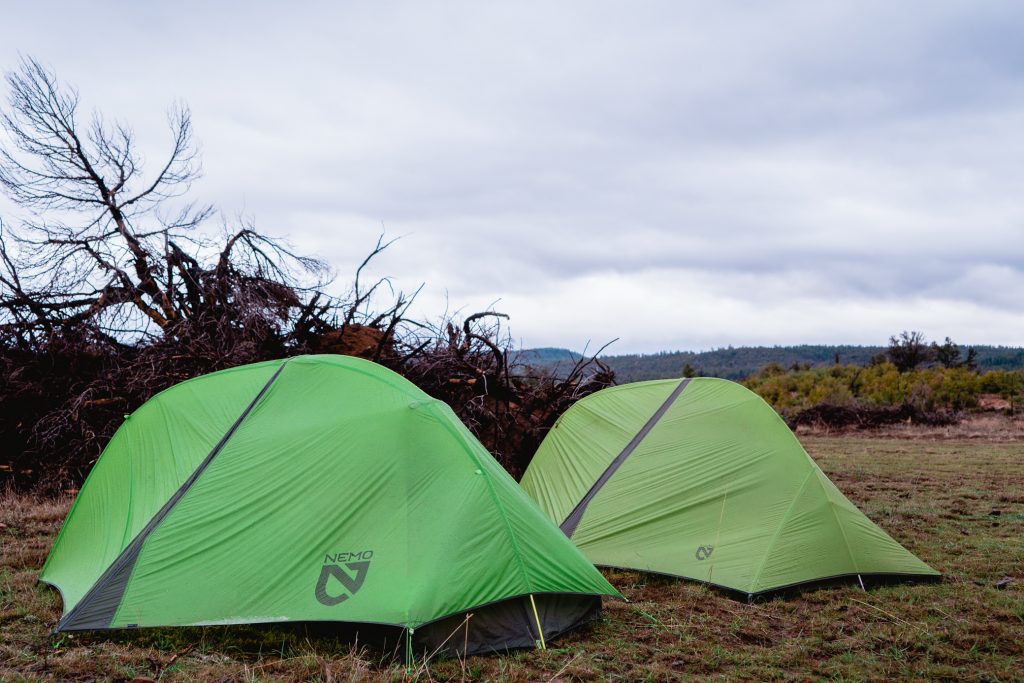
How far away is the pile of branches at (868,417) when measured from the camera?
71.6 ft

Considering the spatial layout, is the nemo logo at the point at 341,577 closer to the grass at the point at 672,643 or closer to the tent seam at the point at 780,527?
the grass at the point at 672,643

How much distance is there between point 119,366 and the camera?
945 centimetres

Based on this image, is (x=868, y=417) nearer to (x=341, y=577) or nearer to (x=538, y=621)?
(x=538, y=621)

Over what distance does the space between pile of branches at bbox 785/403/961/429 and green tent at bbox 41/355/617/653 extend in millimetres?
19707

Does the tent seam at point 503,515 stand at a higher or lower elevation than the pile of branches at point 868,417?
higher

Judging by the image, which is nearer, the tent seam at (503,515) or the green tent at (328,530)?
the green tent at (328,530)

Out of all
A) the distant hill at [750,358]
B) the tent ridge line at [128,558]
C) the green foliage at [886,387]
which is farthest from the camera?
the distant hill at [750,358]

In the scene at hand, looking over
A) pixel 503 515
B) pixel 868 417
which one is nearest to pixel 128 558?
pixel 503 515

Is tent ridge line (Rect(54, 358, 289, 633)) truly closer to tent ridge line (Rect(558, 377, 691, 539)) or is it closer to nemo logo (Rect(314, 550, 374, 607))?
nemo logo (Rect(314, 550, 374, 607))

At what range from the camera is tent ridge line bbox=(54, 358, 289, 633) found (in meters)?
4.15

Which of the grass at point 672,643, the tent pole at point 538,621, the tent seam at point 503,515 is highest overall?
the tent seam at point 503,515

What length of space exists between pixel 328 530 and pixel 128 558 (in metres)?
1.16

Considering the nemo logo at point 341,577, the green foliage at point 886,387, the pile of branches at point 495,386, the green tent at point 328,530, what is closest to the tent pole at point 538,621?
the green tent at point 328,530

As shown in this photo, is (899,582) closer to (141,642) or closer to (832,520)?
(832,520)
